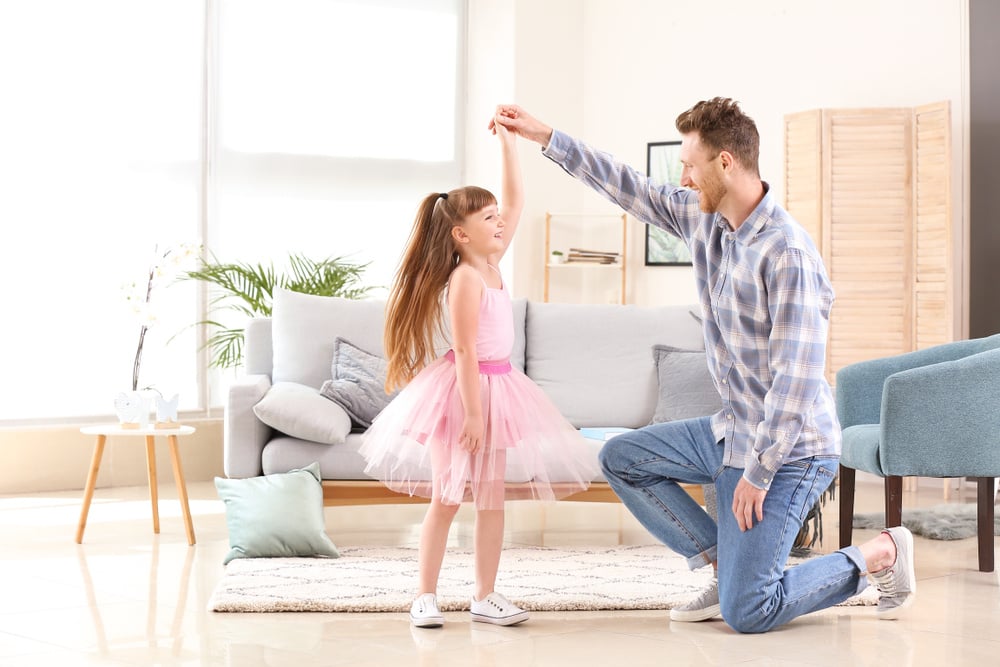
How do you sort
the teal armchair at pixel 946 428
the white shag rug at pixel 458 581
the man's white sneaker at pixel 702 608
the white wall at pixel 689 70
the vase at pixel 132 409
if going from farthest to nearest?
the white wall at pixel 689 70, the vase at pixel 132 409, the teal armchair at pixel 946 428, the white shag rug at pixel 458 581, the man's white sneaker at pixel 702 608

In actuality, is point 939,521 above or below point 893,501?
below

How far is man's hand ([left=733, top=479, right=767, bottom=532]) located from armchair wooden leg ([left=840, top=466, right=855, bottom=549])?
1340 mm

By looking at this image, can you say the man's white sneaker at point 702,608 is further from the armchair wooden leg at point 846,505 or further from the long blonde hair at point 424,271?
the armchair wooden leg at point 846,505

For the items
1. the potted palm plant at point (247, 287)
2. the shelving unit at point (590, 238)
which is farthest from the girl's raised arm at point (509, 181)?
the shelving unit at point (590, 238)

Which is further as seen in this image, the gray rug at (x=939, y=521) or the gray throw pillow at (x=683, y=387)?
the gray rug at (x=939, y=521)

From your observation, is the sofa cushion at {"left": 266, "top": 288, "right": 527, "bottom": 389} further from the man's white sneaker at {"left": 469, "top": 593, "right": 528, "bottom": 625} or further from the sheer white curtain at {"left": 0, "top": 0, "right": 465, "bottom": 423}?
the sheer white curtain at {"left": 0, "top": 0, "right": 465, "bottom": 423}

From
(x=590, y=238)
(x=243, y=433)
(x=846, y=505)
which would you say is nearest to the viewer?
(x=243, y=433)

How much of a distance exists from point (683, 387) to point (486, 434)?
5.19 ft

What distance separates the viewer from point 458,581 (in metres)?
3.41

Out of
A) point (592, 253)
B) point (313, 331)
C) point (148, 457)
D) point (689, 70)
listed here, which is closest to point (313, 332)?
point (313, 331)

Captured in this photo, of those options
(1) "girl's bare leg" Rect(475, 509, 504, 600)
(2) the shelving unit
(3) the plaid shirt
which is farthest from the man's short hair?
(2) the shelving unit

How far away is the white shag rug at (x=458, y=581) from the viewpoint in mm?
3121

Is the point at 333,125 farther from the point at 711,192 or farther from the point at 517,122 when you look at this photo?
the point at 711,192

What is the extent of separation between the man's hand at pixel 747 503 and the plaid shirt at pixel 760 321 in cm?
2
